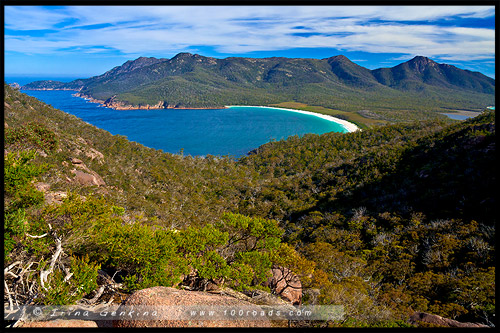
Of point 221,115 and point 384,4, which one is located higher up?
point 221,115

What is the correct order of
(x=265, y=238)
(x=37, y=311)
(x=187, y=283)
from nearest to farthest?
(x=37, y=311)
(x=187, y=283)
(x=265, y=238)

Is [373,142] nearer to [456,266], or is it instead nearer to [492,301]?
[456,266]

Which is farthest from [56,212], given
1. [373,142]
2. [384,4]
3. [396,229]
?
[373,142]

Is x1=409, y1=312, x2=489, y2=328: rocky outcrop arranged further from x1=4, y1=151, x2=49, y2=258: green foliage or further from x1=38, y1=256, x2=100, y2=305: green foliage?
x1=4, y1=151, x2=49, y2=258: green foliage

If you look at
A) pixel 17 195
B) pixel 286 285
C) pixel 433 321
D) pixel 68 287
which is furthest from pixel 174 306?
pixel 433 321

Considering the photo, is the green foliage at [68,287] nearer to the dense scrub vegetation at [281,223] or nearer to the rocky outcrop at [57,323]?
the dense scrub vegetation at [281,223]

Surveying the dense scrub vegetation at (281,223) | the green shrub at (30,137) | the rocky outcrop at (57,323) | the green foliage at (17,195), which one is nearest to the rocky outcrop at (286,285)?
the dense scrub vegetation at (281,223)
